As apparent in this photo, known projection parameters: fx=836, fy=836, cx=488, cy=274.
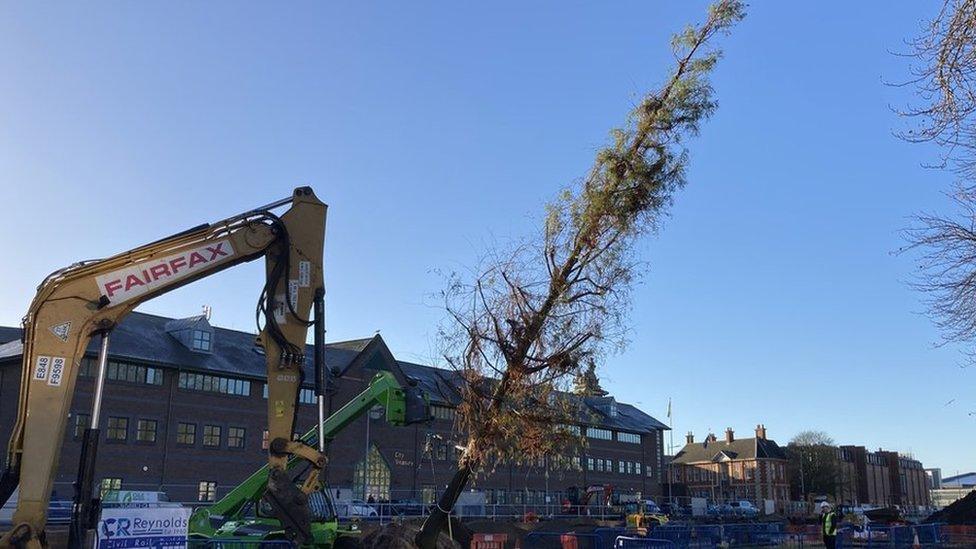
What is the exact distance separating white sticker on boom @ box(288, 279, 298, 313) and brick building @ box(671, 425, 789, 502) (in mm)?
97781

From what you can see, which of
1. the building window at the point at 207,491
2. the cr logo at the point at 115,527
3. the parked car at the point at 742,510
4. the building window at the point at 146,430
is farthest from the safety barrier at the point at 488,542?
the parked car at the point at 742,510

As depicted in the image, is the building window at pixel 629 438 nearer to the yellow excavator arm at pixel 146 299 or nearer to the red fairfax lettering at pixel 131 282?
the yellow excavator arm at pixel 146 299

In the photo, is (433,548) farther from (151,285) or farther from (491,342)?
(151,285)

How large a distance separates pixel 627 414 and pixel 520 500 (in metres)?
22.9

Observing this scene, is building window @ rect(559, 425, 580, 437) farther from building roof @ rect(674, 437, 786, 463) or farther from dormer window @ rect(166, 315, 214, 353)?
building roof @ rect(674, 437, 786, 463)

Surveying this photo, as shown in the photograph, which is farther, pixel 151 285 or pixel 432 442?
pixel 432 442

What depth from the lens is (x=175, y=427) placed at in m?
46.9

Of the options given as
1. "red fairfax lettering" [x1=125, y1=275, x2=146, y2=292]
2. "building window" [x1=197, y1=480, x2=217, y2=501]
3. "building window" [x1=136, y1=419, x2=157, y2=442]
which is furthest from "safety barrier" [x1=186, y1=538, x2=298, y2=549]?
"building window" [x1=197, y1=480, x2=217, y2=501]

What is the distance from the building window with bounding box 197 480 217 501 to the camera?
1858 inches

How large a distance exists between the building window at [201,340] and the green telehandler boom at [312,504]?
33.3m

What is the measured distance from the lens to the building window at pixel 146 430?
45125mm

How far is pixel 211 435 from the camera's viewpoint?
48562 millimetres

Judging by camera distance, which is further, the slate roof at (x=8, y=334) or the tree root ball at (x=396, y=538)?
the slate roof at (x=8, y=334)

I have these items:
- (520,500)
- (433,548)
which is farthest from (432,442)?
(520,500)
